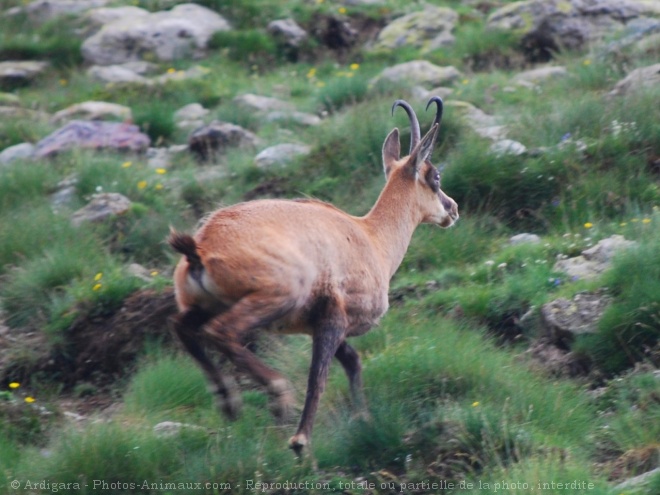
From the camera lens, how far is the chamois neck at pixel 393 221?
7152 mm

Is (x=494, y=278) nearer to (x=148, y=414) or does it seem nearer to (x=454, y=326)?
(x=454, y=326)

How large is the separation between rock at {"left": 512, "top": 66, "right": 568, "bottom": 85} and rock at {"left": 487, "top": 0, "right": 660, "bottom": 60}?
0.85 meters

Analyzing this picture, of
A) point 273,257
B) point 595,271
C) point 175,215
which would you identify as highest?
point 273,257

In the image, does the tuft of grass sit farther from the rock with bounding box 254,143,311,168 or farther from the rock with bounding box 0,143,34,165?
the rock with bounding box 0,143,34,165

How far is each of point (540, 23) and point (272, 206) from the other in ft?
28.4

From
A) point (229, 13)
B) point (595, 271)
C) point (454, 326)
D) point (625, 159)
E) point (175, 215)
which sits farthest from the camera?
point (229, 13)

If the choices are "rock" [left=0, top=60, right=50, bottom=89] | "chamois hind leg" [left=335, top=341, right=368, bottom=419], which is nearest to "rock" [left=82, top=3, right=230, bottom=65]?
"rock" [left=0, top=60, right=50, bottom=89]

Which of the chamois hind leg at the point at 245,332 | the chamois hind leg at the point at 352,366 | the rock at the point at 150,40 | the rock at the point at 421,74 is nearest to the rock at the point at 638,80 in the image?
the rock at the point at 421,74

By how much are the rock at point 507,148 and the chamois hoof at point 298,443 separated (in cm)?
460

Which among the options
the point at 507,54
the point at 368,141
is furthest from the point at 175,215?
the point at 507,54

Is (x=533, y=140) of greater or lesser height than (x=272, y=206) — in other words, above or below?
below

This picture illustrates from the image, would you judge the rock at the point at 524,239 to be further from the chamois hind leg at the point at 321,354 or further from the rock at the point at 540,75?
the rock at the point at 540,75

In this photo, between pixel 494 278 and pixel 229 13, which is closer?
pixel 494 278

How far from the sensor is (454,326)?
748cm
